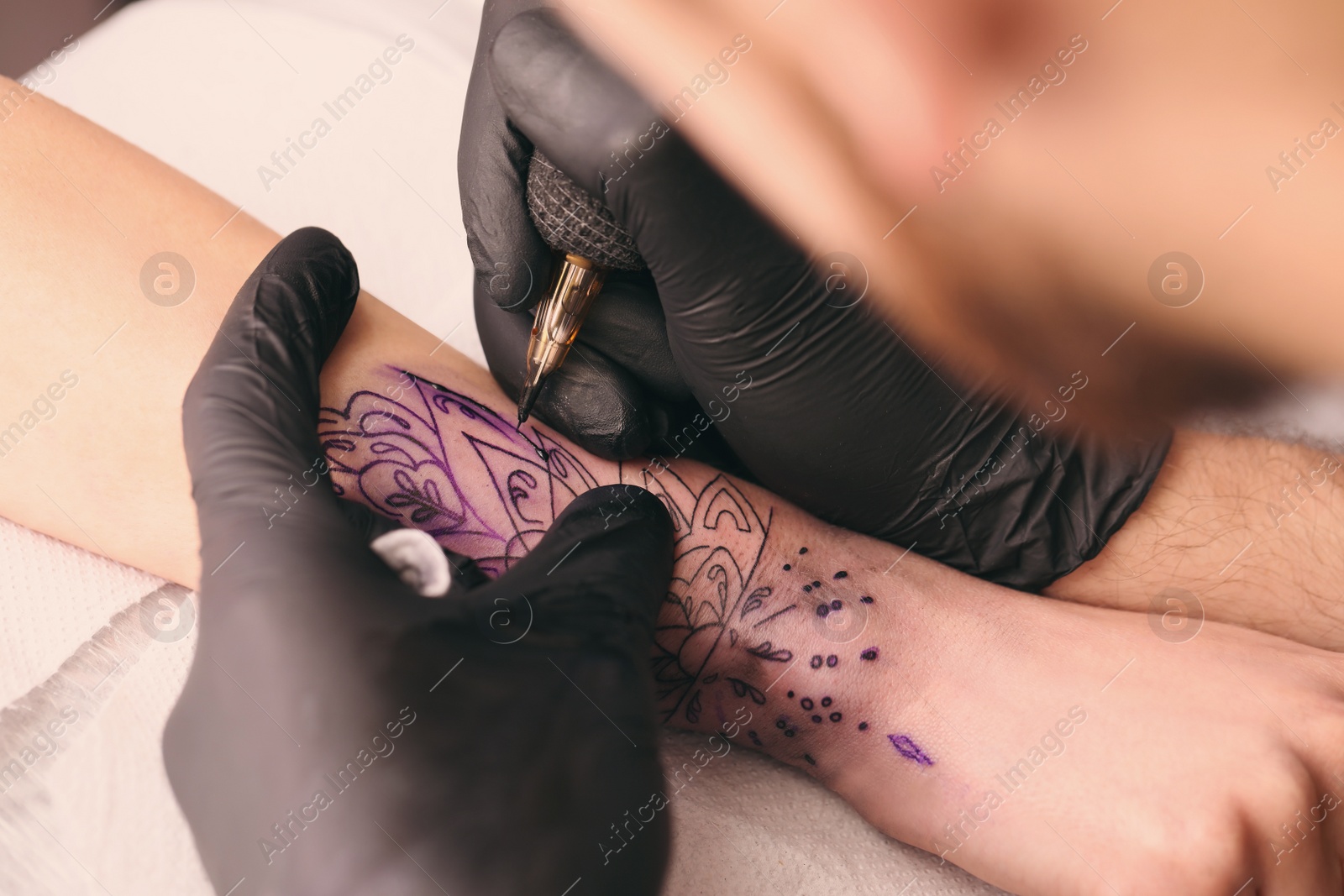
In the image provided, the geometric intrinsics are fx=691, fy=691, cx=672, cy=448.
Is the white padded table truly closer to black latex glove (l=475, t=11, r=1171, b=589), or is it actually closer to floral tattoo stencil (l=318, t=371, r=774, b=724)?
floral tattoo stencil (l=318, t=371, r=774, b=724)

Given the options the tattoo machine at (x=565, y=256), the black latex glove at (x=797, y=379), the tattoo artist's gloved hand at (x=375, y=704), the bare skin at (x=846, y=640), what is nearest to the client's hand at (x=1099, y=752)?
the bare skin at (x=846, y=640)

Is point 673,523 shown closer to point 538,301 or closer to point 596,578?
point 596,578

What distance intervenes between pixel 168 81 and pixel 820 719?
186 centimetres

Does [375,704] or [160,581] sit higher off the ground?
[375,704]

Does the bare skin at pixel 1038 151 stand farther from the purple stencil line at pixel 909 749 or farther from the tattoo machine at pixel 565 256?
the purple stencil line at pixel 909 749

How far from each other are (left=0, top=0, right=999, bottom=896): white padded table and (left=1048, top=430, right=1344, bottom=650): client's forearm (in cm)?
53

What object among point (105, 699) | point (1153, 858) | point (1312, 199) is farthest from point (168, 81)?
point (1153, 858)

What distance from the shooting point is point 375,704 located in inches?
22.9

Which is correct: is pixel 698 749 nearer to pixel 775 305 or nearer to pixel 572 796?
pixel 572 796

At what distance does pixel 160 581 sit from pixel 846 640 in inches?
38.9

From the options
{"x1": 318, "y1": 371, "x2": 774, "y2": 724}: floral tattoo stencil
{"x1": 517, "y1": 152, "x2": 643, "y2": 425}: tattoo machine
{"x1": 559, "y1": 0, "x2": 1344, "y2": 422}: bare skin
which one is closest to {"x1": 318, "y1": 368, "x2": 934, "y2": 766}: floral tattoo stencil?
{"x1": 318, "y1": 371, "x2": 774, "y2": 724}: floral tattoo stencil

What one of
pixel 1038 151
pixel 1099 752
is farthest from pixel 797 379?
pixel 1099 752

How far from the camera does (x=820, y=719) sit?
3.34 ft

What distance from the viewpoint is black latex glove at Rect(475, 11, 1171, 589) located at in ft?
2.57
